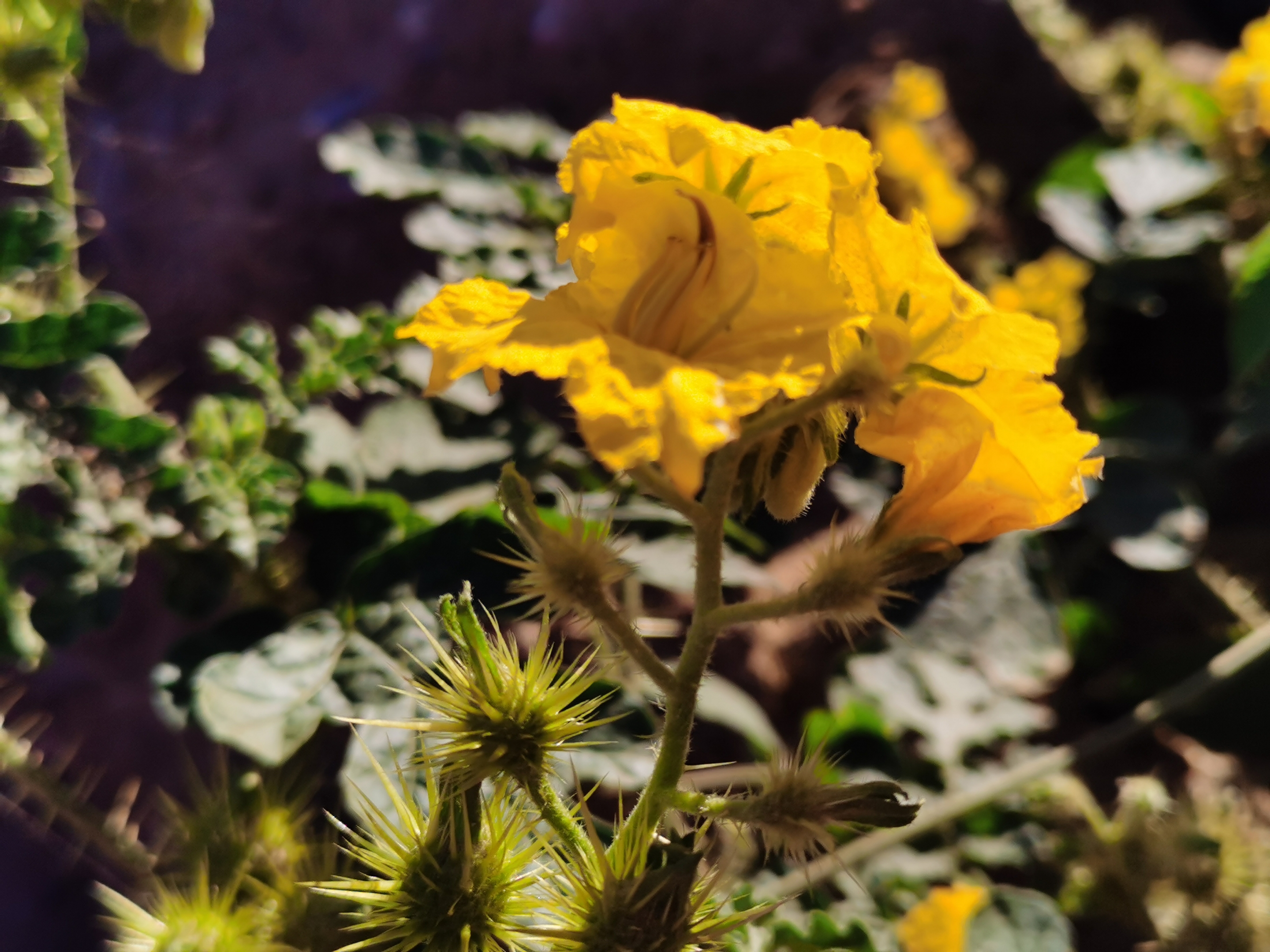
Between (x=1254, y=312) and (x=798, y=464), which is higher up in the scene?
(x=798, y=464)

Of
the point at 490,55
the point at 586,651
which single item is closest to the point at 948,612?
the point at 586,651

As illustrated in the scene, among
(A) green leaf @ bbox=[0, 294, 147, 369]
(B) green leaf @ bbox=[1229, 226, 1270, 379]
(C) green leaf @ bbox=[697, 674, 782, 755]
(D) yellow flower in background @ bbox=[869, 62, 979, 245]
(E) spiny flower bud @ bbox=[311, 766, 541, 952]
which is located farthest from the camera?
(D) yellow flower in background @ bbox=[869, 62, 979, 245]

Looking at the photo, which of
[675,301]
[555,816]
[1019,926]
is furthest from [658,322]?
[1019,926]

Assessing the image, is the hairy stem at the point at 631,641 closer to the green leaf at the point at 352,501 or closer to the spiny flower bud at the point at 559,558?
the spiny flower bud at the point at 559,558

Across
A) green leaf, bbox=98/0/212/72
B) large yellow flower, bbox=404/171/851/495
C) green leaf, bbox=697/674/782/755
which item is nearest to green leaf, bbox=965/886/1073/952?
green leaf, bbox=697/674/782/755

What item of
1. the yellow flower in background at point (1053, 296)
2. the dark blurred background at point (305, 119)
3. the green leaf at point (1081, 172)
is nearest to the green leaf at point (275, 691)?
the dark blurred background at point (305, 119)

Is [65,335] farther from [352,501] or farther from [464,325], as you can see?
[464,325]

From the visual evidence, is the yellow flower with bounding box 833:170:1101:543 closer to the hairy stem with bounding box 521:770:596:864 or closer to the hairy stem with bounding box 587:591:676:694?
the hairy stem with bounding box 587:591:676:694
